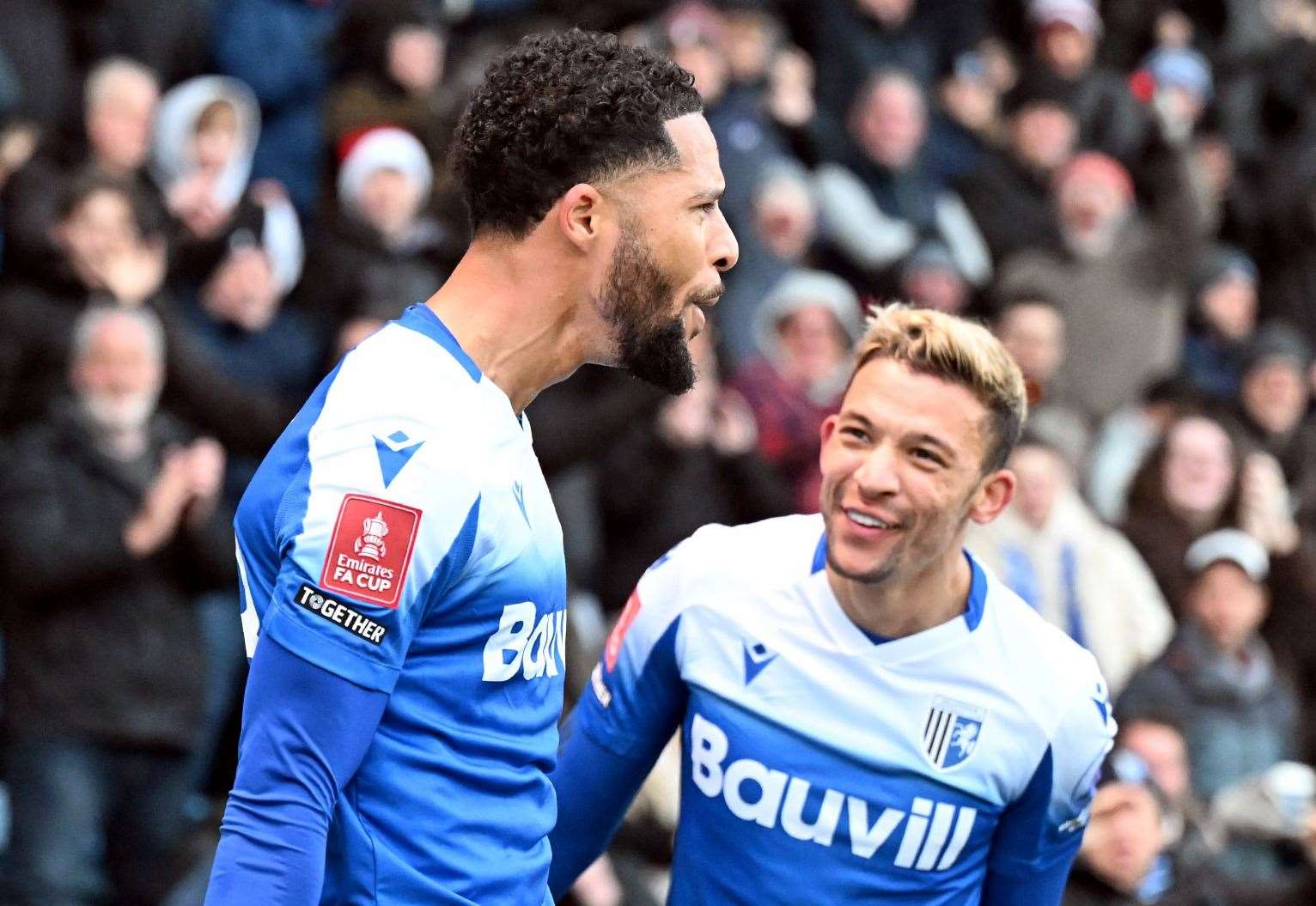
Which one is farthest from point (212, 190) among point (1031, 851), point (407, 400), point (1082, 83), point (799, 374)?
point (1082, 83)

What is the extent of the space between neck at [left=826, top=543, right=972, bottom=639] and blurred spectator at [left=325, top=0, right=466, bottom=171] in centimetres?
494

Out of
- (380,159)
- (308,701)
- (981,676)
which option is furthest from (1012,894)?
(380,159)

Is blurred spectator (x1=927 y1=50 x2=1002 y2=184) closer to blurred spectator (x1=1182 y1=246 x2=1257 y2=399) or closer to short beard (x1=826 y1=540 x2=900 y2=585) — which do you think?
blurred spectator (x1=1182 y1=246 x2=1257 y2=399)

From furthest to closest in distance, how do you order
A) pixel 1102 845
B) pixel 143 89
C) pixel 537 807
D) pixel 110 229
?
pixel 143 89 < pixel 110 229 < pixel 1102 845 < pixel 537 807

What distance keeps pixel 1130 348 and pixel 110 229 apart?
5.45m

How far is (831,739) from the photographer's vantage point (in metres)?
3.89

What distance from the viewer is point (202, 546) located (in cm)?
649

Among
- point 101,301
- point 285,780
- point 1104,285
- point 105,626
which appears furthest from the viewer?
point 1104,285

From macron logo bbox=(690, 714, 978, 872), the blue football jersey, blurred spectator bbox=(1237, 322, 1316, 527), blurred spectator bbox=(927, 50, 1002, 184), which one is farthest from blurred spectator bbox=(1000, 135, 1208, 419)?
the blue football jersey

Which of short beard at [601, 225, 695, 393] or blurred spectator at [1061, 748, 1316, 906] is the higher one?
short beard at [601, 225, 695, 393]

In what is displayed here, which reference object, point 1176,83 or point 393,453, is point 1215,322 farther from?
point 393,453

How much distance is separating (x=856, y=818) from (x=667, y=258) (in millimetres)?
1298

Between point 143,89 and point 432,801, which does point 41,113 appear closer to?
point 143,89

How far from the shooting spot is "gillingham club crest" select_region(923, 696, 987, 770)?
12.7ft
